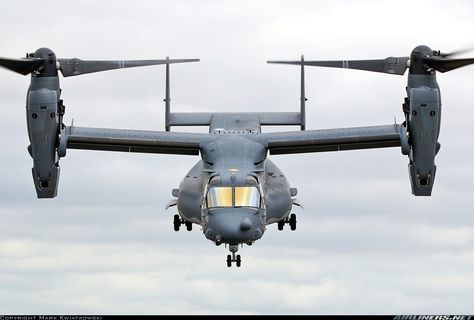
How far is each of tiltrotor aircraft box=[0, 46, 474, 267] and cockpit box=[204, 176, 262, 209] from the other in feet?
0.12

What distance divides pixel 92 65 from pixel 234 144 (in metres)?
6.14

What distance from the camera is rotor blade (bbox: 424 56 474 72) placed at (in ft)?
223

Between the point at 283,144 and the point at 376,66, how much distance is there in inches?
202

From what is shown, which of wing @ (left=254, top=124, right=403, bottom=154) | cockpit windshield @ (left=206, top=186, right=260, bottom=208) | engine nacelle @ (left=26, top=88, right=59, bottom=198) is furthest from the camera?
wing @ (left=254, top=124, right=403, bottom=154)

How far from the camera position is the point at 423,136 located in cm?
6850

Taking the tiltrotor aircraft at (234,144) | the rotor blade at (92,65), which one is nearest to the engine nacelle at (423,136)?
the tiltrotor aircraft at (234,144)

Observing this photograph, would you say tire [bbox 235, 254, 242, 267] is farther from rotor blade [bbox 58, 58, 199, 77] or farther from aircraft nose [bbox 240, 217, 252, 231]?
rotor blade [bbox 58, 58, 199, 77]

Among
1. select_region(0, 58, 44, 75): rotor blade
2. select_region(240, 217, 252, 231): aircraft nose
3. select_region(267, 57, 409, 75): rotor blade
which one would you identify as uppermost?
select_region(267, 57, 409, 75): rotor blade

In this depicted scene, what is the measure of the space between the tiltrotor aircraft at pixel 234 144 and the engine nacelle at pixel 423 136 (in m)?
0.04

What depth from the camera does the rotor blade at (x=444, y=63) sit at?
68.1 meters

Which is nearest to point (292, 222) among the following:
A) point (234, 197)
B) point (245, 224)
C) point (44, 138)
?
point (234, 197)

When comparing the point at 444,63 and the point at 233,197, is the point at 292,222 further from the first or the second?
the point at 444,63

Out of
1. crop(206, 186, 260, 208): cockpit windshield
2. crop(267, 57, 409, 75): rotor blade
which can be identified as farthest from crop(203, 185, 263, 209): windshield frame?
crop(267, 57, 409, 75): rotor blade

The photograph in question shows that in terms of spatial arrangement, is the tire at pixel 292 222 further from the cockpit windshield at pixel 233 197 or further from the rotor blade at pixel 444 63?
the rotor blade at pixel 444 63
